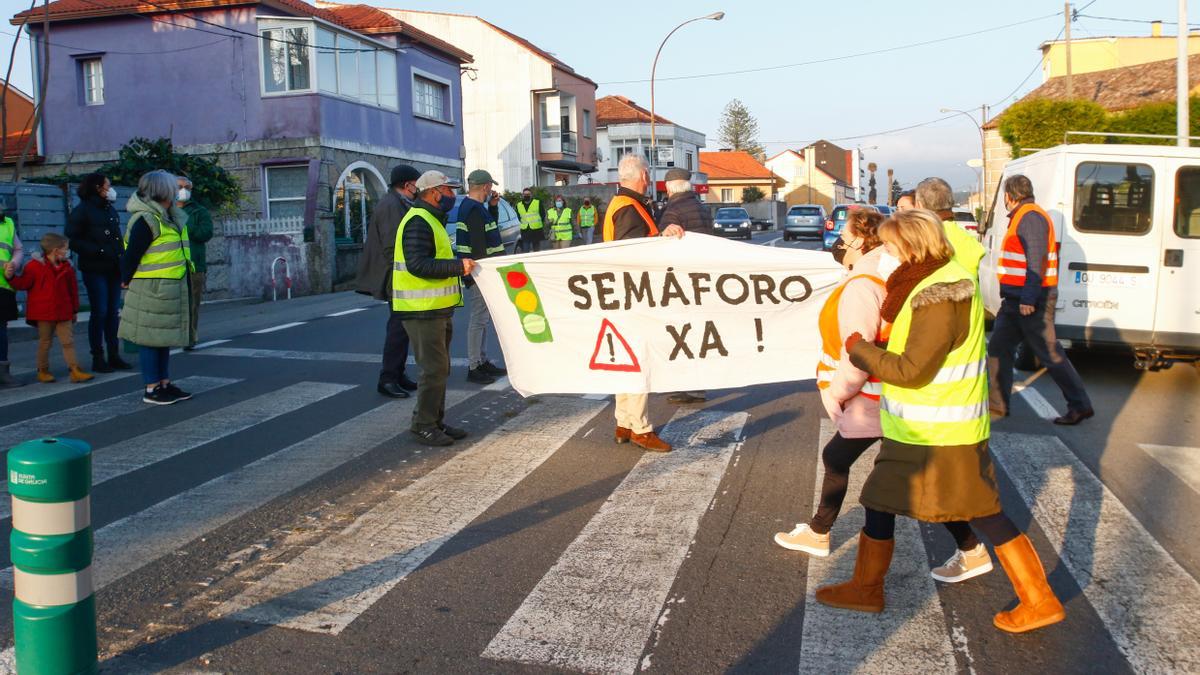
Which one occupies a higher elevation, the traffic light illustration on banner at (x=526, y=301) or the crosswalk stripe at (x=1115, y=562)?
the traffic light illustration on banner at (x=526, y=301)

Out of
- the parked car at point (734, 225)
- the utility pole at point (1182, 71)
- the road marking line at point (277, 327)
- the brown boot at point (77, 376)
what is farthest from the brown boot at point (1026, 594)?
the parked car at point (734, 225)

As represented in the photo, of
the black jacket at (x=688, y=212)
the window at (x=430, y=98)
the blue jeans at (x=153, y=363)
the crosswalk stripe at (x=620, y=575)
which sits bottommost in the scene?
the crosswalk stripe at (x=620, y=575)

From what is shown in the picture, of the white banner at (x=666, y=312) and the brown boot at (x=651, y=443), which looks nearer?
the white banner at (x=666, y=312)

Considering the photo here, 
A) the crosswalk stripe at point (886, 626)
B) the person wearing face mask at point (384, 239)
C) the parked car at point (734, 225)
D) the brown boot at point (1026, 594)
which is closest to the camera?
the crosswalk stripe at point (886, 626)

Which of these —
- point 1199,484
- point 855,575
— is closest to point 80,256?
point 855,575

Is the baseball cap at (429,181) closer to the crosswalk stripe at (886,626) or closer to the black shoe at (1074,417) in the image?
the crosswalk stripe at (886,626)

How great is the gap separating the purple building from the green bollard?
843 inches

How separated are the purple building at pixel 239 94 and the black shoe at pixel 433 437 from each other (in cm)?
1787

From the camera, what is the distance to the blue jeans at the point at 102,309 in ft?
34.7

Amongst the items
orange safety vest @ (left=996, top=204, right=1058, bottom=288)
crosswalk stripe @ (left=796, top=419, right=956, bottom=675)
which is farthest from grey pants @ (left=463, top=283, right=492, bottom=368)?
crosswalk stripe @ (left=796, top=419, right=956, bottom=675)

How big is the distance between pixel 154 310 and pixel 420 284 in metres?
2.85

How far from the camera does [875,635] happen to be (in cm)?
405

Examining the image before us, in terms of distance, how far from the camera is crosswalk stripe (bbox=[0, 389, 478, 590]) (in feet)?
16.4

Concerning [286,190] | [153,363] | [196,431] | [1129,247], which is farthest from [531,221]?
[196,431]
